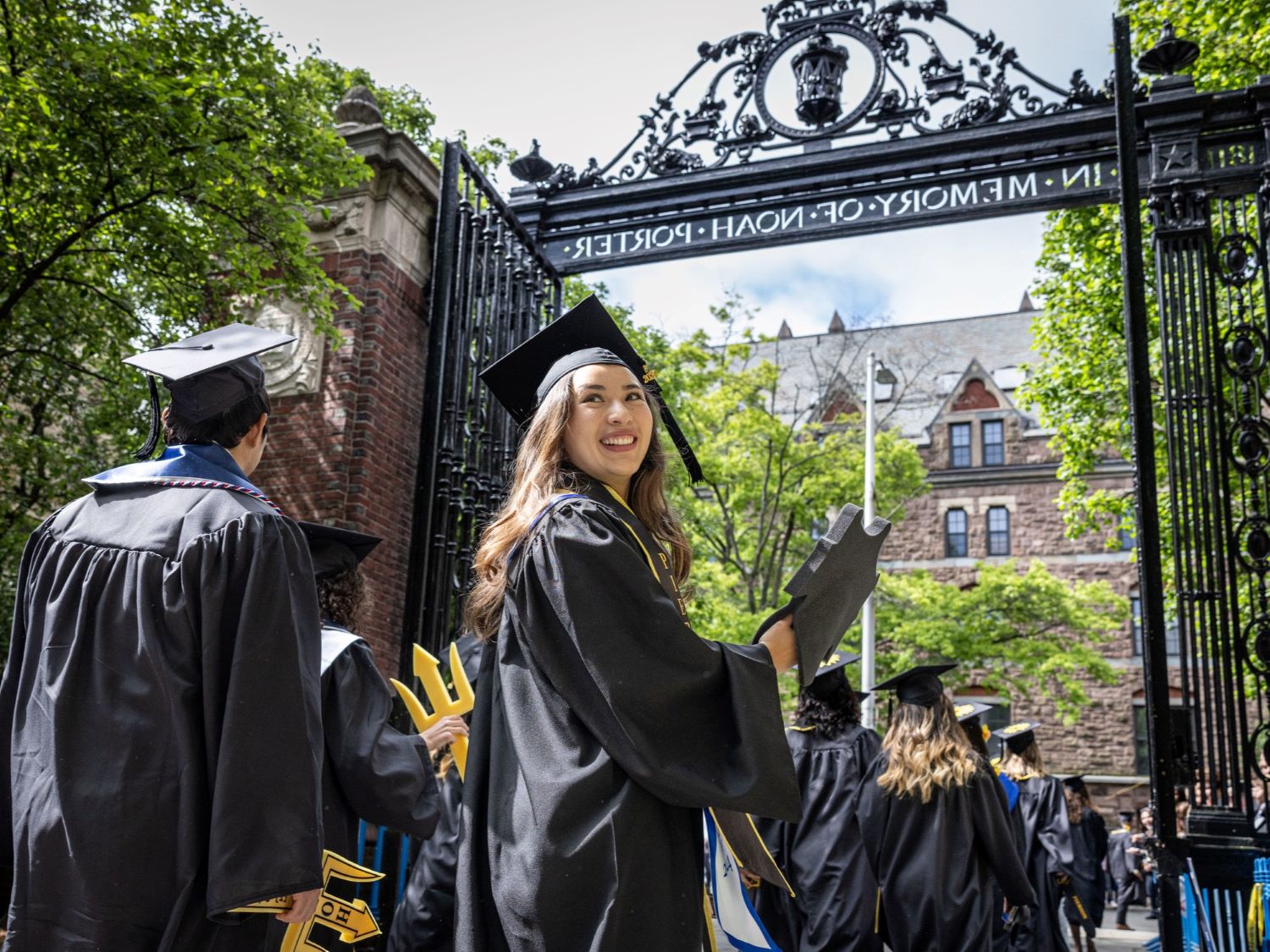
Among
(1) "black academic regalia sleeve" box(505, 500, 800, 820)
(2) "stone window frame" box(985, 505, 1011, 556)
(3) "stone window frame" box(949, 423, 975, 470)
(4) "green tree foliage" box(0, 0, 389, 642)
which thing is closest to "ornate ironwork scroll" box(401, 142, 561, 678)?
(4) "green tree foliage" box(0, 0, 389, 642)

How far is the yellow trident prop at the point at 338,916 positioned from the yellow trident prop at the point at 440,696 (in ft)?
2.19

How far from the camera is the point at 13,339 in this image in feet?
28.7

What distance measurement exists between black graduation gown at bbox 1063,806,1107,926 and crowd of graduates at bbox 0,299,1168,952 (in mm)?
9015

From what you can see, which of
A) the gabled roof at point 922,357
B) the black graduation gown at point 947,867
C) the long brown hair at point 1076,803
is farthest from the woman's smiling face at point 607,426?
the gabled roof at point 922,357

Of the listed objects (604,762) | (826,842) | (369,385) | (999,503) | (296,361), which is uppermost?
(999,503)

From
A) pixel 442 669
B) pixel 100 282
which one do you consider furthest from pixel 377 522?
pixel 100 282

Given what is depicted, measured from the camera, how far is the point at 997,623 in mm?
25953

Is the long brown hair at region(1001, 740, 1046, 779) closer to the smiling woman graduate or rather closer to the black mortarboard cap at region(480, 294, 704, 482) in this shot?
the black mortarboard cap at region(480, 294, 704, 482)

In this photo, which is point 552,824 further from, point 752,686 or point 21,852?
point 21,852

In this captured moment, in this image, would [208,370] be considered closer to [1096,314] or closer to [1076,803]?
[1076,803]

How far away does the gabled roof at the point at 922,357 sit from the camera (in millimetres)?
40625

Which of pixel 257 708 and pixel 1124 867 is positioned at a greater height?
pixel 257 708

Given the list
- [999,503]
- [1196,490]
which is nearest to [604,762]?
[1196,490]

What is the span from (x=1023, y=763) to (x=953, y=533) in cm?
2687
